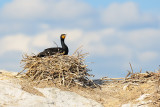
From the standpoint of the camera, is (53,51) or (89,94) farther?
(53,51)

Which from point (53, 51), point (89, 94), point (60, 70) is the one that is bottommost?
point (89, 94)

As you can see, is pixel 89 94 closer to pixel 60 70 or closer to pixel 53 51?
pixel 60 70

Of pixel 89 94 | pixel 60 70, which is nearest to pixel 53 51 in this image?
pixel 60 70

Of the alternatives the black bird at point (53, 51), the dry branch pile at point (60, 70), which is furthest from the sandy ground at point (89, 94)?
the black bird at point (53, 51)

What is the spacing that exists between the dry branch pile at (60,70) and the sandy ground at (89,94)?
14.3 inches

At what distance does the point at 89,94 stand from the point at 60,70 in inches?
55.8

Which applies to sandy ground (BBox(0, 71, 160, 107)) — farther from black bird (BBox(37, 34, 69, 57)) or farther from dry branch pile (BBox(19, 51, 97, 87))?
black bird (BBox(37, 34, 69, 57))

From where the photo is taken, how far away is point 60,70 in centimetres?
1095

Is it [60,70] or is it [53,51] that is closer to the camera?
[60,70]

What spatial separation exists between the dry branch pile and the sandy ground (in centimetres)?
36

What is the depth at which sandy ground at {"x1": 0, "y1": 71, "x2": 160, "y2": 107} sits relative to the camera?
917cm

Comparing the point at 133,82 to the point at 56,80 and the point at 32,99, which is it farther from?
the point at 32,99

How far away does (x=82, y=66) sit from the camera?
452 inches

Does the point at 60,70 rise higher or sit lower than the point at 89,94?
higher
